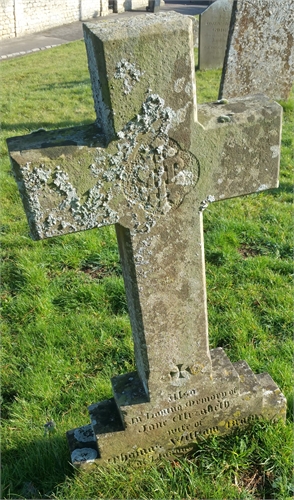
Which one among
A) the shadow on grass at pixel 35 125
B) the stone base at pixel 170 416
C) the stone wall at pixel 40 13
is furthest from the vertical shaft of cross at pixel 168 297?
the stone wall at pixel 40 13

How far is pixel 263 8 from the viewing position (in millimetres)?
7207

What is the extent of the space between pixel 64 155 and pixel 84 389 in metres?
1.81

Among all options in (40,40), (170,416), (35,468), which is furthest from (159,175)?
(40,40)

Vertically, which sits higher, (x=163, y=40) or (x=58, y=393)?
(x=163, y=40)

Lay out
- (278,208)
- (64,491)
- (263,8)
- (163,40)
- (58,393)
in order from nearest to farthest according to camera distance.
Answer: (163,40) → (64,491) → (58,393) → (278,208) → (263,8)

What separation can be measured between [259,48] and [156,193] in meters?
6.43

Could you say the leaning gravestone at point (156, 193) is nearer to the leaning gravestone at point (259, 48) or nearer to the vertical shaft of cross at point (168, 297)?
the vertical shaft of cross at point (168, 297)

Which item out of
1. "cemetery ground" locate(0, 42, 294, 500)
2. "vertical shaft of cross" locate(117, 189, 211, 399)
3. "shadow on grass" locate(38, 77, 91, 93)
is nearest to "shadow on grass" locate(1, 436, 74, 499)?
"cemetery ground" locate(0, 42, 294, 500)

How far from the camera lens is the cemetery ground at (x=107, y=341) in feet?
8.39

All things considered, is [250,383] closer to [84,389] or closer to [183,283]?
[183,283]

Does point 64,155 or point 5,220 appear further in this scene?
point 5,220

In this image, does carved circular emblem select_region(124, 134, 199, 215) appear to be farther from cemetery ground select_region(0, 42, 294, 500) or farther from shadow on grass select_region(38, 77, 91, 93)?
shadow on grass select_region(38, 77, 91, 93)

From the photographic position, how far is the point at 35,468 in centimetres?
270

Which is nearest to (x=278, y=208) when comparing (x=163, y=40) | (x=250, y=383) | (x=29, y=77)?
(x=250, y=383)
